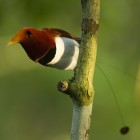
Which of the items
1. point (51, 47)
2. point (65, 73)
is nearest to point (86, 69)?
point (51, 47)

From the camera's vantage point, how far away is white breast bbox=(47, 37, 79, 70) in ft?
4.70

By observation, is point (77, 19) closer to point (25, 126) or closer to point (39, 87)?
point (39, 87)

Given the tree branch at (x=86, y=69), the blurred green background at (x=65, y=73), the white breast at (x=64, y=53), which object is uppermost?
the blurred green background at (x=65, y=73)

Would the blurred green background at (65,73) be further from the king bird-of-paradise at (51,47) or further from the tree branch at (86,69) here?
the tree branch at (86,69)

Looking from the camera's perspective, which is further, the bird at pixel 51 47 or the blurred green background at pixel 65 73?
the blurred green background at pixel 65 73

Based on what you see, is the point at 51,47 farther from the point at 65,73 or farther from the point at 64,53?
the point at 65,73

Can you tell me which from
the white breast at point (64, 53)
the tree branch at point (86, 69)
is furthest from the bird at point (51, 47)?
the tree branch at point (86, 69)

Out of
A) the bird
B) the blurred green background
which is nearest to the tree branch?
the bird

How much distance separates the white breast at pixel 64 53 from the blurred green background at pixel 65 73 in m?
0.37

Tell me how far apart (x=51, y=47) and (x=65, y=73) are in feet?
2.98

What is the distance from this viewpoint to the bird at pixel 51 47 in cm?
137

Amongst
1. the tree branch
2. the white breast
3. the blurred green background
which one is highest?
the blurred green background

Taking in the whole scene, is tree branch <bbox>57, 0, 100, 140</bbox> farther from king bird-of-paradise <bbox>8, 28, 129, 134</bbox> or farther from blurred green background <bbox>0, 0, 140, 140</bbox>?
blurred green background <bbox>0, 0, 140, 140</bbox>

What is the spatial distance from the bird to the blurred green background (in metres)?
0.37
